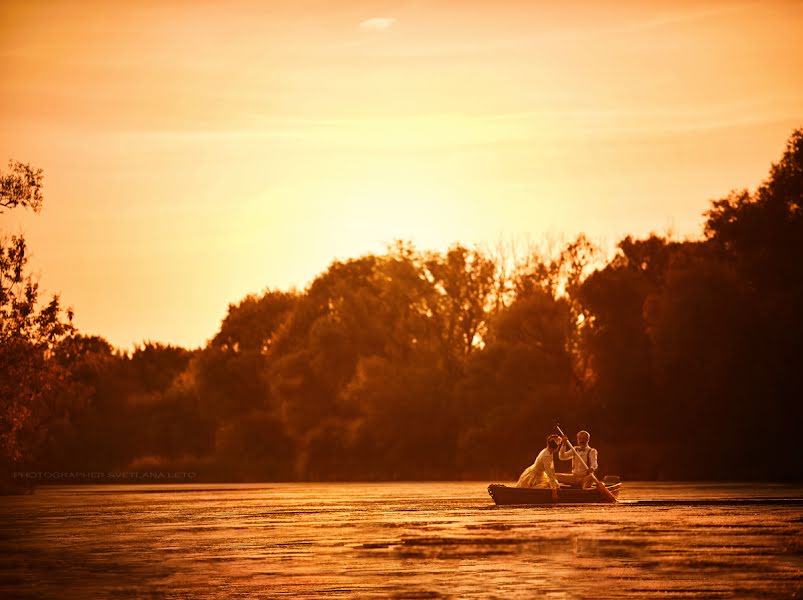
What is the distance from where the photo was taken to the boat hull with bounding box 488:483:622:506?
4506cm

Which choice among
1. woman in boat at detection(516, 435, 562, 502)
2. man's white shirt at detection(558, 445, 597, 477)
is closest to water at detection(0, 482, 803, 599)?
woman in boat at detection(516, 435, 562, 502)

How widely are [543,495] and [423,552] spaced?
17081 mm

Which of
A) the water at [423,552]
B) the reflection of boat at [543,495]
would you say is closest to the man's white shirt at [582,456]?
the reflection of boat at [543,495]

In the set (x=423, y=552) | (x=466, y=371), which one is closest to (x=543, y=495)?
(x=423, y=552)

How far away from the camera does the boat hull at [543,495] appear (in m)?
45.1

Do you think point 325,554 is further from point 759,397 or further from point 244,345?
point 244,345

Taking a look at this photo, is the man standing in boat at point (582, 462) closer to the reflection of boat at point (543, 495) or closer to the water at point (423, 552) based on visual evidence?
the reflection of boat at point (543, 495)

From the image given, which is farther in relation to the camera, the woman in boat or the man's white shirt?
the man's white shirt

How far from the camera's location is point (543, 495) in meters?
45.3

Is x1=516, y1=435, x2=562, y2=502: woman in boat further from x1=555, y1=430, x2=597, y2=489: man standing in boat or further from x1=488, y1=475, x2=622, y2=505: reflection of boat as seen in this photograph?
x1=555, y1=430, x2=597, y2=489: man standing in boat

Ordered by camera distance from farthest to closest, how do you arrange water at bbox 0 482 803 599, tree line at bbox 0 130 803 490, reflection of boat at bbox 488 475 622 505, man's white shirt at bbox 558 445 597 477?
tree line at bbox 0 130 803 490 → man's white shirt at bbox 558 445 597 477 → reflection of boat at bbox 488 475 622 505 → water at bbox 0 482 803 599

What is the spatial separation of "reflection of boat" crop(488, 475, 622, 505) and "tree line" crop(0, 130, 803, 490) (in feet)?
77.9

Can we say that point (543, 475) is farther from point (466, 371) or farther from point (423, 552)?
point (466, 371)

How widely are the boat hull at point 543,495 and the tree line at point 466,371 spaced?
934 inches
